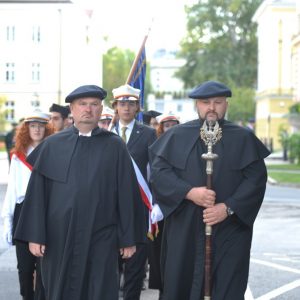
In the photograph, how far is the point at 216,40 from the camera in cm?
7319

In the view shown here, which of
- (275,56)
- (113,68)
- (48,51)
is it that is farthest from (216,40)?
(113,68)

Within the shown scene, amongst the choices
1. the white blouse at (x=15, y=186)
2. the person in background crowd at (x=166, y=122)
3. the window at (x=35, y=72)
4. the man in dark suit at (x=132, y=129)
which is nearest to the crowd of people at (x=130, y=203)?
the white blouse at (x=15, y=186)

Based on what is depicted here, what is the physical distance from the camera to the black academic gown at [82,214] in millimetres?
6453

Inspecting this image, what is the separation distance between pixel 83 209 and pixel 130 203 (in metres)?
0.35

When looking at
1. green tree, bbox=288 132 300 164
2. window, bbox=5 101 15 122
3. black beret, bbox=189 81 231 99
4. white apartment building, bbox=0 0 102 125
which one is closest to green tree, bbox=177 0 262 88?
white apartment building, bbox=0 0 102 125

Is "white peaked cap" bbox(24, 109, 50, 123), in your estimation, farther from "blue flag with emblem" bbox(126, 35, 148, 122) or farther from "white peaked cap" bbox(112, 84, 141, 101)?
"blue flag with emblem" bbox(126, 35, 148, 122)

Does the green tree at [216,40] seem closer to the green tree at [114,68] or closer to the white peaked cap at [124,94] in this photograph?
the green tree at [114,68]

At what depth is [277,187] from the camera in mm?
26953

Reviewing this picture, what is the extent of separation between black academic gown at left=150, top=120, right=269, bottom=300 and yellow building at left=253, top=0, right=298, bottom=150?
229ft

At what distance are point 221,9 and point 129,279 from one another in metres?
65.8

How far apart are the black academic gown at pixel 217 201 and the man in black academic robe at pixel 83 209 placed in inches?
12.1

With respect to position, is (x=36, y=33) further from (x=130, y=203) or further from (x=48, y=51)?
(x=130, y=203)

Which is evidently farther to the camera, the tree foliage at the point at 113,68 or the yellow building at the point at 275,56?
the tree foliage at the point at 113,68

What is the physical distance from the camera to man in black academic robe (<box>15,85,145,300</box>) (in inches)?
254
